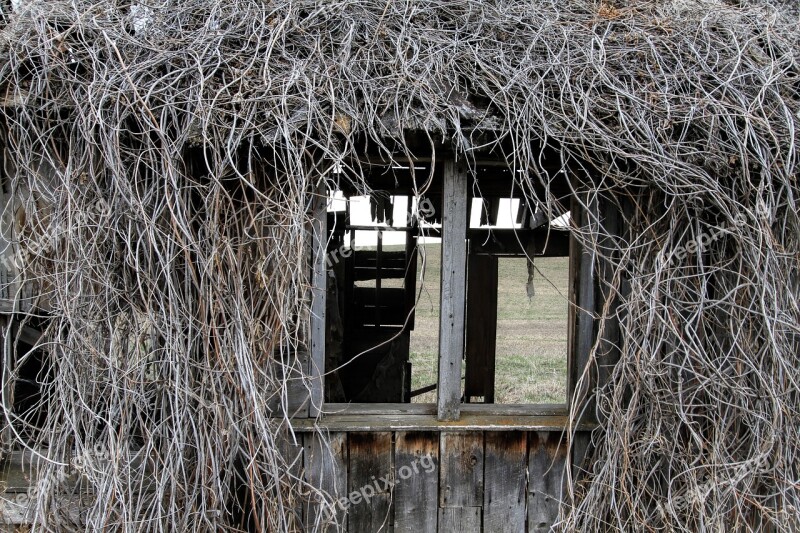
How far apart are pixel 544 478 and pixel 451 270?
1177 millimetres

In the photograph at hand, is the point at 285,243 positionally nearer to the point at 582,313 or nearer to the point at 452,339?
the point at 452,339

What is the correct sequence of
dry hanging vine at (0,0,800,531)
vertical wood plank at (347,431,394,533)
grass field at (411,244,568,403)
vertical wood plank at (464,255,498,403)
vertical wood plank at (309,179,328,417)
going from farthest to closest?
grass field at (411,244,568,403), vertical wood plank at (464,255,498,403), vertical wood plank at (347,431,394,533), vertical wood plank at (309,179,328,417), dry hanging vine at (0,0,800,531)

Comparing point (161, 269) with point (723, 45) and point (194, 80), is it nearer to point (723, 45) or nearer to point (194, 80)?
point (194, 80)

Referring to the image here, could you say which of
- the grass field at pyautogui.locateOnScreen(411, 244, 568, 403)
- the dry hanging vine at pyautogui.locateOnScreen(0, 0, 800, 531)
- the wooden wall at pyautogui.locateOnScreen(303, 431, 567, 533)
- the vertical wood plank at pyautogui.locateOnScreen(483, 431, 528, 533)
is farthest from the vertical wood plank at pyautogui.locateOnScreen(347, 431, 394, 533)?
the grass field at pyautogui.locateOnScreen(411, 244, 568, 403)

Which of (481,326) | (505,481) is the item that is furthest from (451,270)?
(481,326)

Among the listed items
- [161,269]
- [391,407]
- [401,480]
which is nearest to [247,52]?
[161,269]

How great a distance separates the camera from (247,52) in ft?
10.2

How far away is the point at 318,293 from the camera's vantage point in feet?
10.1

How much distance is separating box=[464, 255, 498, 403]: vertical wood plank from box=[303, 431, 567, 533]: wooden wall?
3.40 meters

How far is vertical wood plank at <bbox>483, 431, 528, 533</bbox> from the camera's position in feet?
10.3

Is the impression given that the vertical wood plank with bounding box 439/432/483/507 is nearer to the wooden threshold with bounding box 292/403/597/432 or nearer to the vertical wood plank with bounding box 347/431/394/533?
the wooden threshold with bounding box 292/403/597/432

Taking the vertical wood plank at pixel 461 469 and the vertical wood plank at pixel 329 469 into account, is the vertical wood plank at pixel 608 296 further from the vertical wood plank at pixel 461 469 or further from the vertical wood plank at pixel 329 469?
the vertical wood plank at pixel 329 469

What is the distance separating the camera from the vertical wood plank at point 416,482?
3.12 m

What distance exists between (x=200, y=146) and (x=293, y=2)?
44.8 inches
